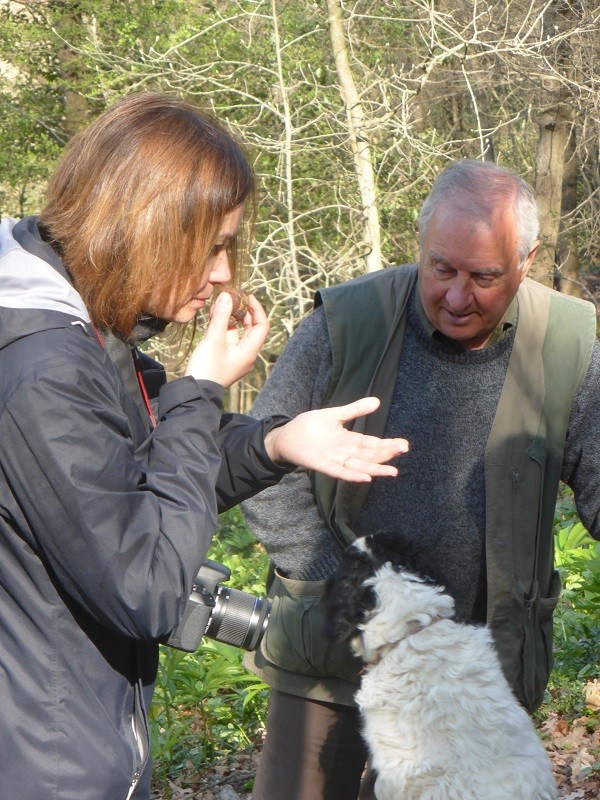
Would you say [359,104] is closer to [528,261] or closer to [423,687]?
[528,261]

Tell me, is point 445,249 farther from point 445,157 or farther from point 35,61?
point 35,61

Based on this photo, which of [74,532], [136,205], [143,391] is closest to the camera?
[74,532]

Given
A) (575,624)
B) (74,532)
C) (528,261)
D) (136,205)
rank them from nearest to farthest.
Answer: (74,532) → (136,205) → (528,261) → (575,624)

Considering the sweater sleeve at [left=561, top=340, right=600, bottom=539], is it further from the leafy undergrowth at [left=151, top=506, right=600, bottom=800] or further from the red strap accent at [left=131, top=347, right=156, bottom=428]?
the leafy undergrowth at [left=151, top=506, right=600, bottom=800]

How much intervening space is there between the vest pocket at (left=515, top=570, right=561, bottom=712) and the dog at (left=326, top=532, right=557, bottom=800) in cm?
14

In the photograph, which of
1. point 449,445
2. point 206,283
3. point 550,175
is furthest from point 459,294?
point 550,175

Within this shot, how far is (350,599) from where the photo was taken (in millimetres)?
3121

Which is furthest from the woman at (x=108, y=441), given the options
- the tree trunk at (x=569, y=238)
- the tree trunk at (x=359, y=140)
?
the tree trunk at (x=569, y=238)

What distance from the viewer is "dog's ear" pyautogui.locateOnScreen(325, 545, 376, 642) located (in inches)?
123

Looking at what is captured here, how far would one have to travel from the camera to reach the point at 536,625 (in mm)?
3193

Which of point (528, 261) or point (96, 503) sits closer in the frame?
point (96, 503)

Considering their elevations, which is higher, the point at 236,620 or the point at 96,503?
the point at 96,503

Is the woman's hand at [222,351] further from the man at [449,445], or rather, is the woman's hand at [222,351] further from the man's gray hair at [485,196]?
the man's gray hair at [485,196]

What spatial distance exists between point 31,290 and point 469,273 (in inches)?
69.7
